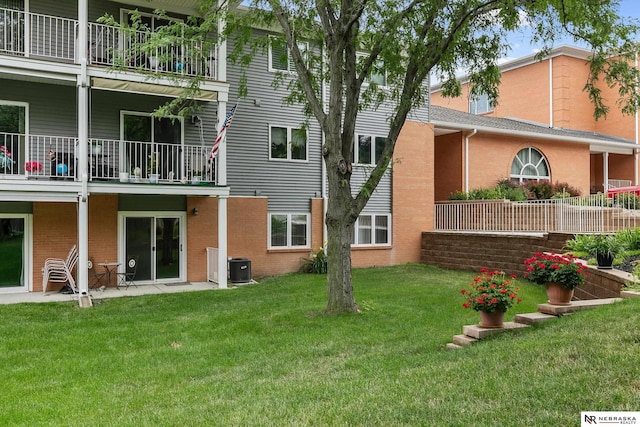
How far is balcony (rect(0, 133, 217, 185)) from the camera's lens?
13328 millimetres

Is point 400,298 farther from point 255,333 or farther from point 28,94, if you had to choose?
point 28,94

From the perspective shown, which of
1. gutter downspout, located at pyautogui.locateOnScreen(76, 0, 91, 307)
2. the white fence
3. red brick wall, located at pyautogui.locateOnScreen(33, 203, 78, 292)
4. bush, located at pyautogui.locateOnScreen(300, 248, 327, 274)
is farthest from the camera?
bush, located at pyautogui.locateOnScreen(300, 248, 327, 274)

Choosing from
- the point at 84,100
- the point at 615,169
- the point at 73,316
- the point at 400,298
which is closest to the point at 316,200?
the point at 400,298

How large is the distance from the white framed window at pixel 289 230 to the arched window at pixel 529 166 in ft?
38.3

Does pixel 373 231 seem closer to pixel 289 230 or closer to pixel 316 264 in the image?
pixel 316 264

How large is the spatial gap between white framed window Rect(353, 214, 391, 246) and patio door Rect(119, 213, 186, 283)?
694 centimetres

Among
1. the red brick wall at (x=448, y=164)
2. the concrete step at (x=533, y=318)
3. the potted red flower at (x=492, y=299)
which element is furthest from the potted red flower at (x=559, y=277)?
the red brick wall at (x=448, y=164)

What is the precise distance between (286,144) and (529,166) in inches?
533

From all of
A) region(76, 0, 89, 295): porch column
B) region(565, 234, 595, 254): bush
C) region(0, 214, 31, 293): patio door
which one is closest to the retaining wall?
region(565, 234, 595, 254): bush

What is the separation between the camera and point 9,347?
814 centimetres

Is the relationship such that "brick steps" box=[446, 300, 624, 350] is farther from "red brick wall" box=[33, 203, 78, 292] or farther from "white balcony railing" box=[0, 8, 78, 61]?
"white balcony railing" box=[0, 8, 78, 61]

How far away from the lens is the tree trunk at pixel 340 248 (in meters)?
10.2

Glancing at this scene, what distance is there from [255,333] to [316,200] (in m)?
10.3

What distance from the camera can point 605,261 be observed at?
407 inches
